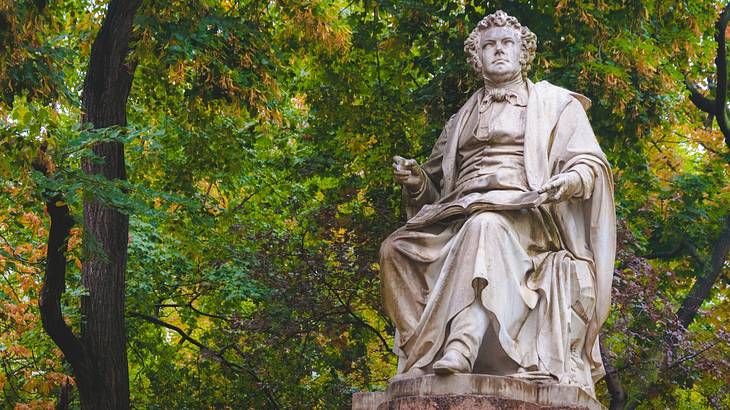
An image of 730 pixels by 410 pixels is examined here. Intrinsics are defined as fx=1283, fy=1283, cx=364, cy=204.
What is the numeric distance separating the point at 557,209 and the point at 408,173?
973 mm

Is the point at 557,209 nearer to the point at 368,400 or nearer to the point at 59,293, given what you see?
the point at 368,400

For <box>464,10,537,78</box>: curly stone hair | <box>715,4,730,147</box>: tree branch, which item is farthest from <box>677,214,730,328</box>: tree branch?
<box>464,10,537,78</box>: curly stone hair

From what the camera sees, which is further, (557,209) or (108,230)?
(108,230)

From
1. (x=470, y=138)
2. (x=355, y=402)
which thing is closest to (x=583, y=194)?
(x=470, y=138)

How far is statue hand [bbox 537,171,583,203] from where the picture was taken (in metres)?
7.16

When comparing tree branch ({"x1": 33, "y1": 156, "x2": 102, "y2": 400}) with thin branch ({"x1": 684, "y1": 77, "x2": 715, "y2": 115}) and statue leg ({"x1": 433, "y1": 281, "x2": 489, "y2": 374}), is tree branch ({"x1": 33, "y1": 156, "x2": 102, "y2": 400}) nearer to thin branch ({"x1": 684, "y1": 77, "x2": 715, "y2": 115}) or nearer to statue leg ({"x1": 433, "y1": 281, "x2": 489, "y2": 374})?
statue leg ({"x1": 433, "y1": 281, "x2": 489, "y2": 374})

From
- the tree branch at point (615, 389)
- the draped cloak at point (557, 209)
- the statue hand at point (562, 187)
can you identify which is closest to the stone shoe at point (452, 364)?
the draped cloak at point (557, 209)

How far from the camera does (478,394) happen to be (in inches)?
252

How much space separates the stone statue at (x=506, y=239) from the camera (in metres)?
6.86

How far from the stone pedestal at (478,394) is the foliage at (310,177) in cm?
462

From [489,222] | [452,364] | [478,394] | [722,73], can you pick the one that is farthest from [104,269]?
[722,73]

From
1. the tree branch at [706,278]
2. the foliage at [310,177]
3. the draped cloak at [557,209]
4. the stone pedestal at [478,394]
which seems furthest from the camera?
the tree branch at [706,278]

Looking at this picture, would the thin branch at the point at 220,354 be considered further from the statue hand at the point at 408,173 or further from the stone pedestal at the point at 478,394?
the stone pedestal at the point at 478,394

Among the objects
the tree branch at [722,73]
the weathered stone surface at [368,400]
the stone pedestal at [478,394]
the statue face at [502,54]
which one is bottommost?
the stone pedestal at [478,394]
